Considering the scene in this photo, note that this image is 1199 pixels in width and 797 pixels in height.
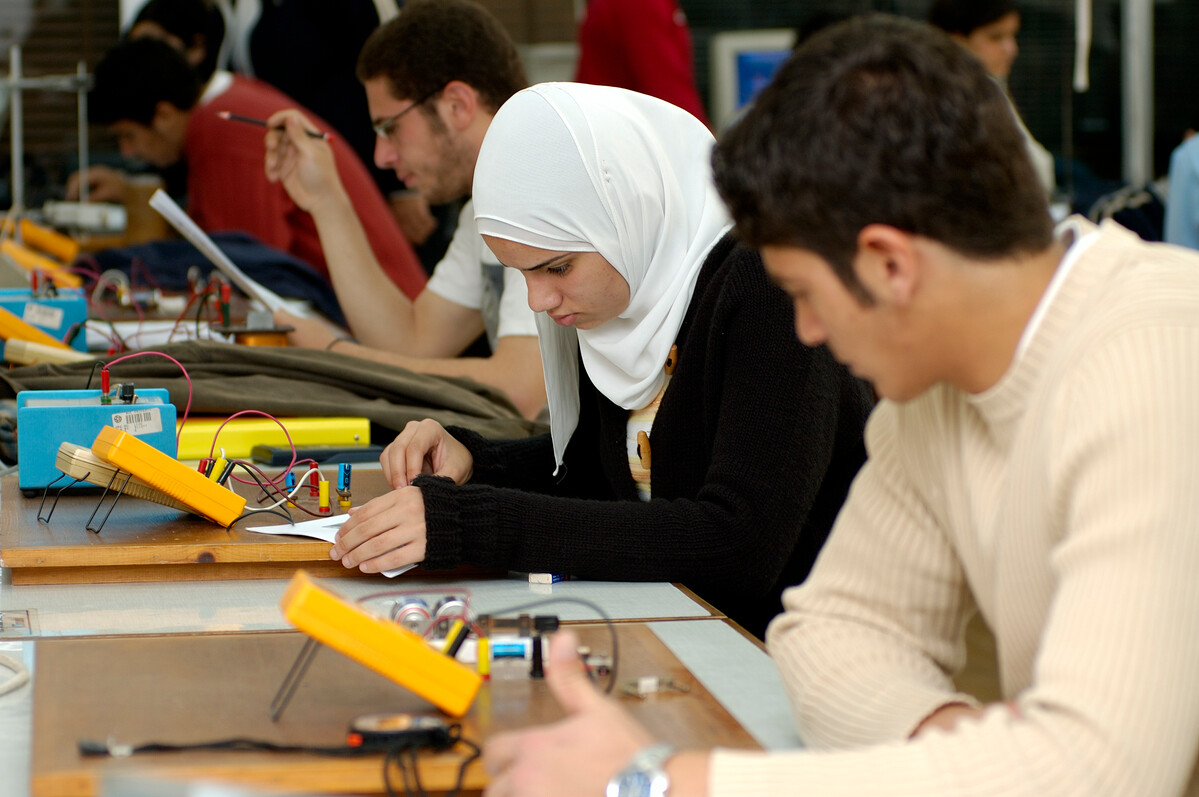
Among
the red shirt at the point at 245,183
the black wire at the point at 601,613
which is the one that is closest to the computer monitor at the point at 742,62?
the red shirt at the point at 245,183

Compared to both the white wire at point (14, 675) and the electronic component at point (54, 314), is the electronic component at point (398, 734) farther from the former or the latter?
the electronic component at point (54, 314)

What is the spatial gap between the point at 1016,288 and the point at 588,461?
1048mm

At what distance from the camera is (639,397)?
5.08 ft

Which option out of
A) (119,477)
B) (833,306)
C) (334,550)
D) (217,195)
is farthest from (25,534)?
(217,195)

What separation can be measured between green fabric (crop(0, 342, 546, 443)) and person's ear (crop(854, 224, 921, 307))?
1.29 metres

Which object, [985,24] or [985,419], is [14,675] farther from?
[985,24]

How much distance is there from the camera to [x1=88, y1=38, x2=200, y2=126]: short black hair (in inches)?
154

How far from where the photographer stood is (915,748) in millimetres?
706

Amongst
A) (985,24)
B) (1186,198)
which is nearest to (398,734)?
(1186,198)

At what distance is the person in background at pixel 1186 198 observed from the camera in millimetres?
3826

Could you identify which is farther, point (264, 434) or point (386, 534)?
point (264, 434)

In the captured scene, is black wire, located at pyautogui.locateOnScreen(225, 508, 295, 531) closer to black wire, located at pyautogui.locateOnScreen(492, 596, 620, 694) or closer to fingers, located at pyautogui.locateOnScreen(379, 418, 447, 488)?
fingers, located at pyautogui.locateOnScreen(379, 418, 447, 488)

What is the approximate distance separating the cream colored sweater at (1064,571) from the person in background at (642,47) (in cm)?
362

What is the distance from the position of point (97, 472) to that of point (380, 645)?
2.22 ft
